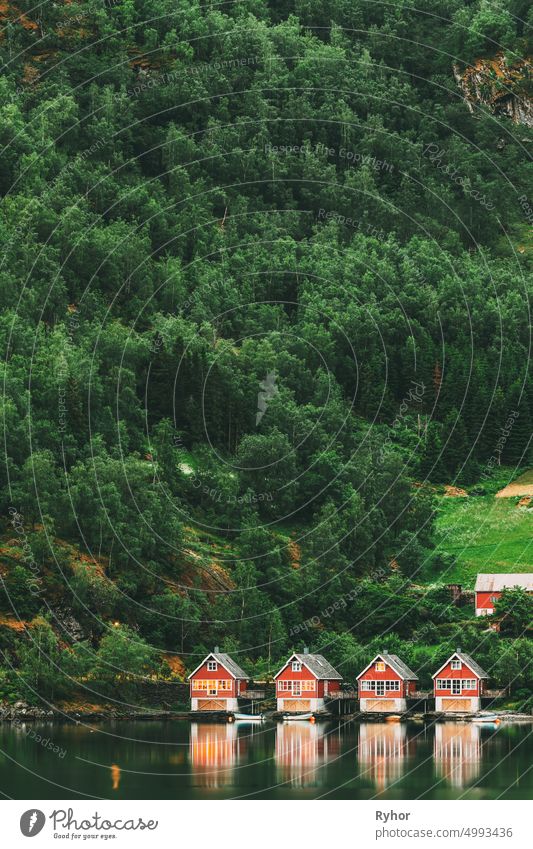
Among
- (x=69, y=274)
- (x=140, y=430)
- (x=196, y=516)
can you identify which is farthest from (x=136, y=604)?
(x=69, y=274)

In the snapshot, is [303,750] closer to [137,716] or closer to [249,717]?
[137,716]

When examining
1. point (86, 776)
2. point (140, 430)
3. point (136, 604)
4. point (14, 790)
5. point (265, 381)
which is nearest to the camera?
point (14, 790)

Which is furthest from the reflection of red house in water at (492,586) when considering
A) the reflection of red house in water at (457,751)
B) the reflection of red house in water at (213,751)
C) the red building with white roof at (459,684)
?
the reflection of red house in water at (213,751)

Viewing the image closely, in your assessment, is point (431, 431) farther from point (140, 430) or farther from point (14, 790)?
point (14, 790)

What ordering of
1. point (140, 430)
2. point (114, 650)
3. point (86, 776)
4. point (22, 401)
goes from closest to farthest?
point (86, 776)
point (114, 650)
point (22, 401)
point (140, 430)

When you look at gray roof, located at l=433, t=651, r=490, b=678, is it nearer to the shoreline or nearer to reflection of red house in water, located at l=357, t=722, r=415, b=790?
the shoreline
